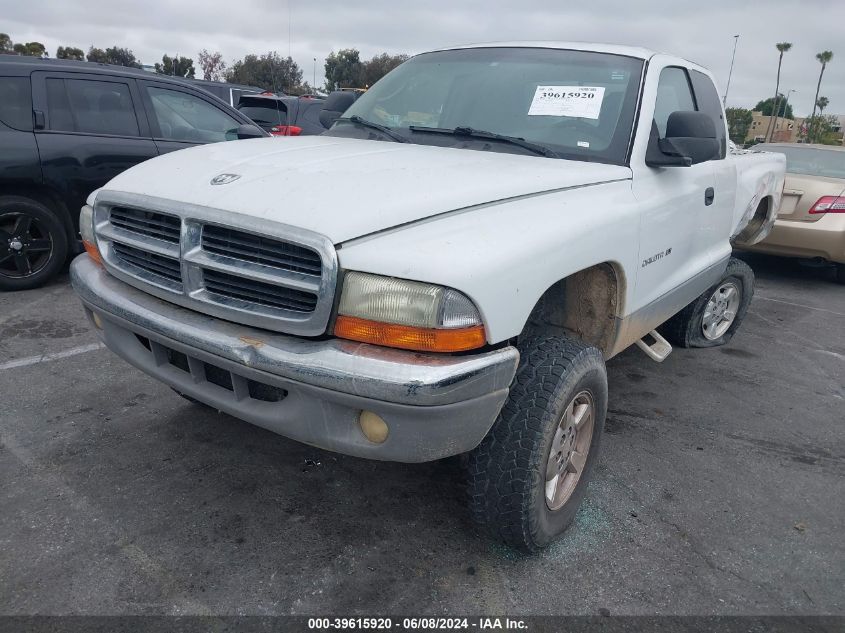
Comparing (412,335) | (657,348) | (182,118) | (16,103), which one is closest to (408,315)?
(412,335)

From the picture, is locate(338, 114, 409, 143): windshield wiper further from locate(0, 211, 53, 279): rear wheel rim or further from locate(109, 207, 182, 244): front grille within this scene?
locate(0, 211, 53, 279): rear wheel rim

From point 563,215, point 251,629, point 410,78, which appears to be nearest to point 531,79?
point 410,78

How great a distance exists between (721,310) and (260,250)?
12.7ft

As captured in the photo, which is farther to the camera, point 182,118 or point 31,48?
point 31,48

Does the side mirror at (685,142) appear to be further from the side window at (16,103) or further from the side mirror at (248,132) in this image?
the side window at (16,103)

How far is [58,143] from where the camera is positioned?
5266 millimetres

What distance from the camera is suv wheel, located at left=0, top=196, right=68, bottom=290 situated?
515 centimetres

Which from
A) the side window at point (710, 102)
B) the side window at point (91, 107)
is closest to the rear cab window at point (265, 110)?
the side window at point (91, 107)

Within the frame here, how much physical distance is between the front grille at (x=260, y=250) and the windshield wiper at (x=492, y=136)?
4.37 feet

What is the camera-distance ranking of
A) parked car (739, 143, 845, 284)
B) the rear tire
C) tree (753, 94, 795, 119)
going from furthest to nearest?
tree (753, 94, 795, 119) → parked car (739, 143, 845, 284) → the rear tire

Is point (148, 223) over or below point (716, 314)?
over

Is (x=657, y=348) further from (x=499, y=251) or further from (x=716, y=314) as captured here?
(x=499, y=251)

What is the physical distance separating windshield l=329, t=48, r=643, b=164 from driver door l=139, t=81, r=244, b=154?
296 centimetres

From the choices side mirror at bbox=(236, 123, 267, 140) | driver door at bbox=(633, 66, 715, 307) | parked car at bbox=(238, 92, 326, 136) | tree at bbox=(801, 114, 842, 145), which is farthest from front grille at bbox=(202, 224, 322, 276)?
tree at bbox=(801, 114, 842, 145)
